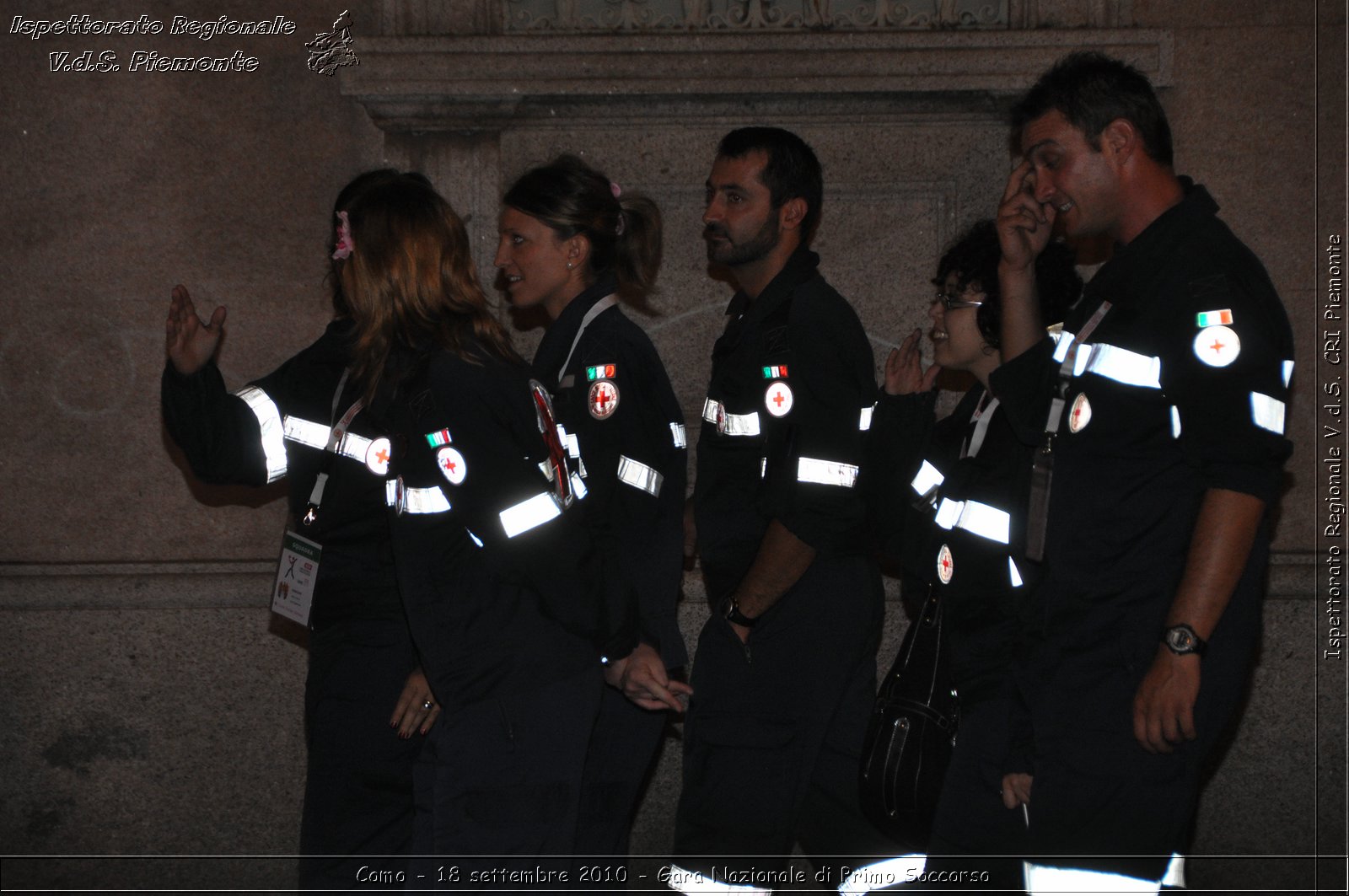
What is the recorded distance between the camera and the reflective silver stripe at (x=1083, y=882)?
2564mm

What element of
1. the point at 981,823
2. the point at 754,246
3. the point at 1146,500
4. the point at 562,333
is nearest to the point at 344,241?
the point at 562,333

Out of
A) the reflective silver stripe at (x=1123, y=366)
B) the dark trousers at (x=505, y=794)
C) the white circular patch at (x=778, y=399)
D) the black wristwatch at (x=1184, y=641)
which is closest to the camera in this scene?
the black wristwatch at (x=1184, y=641)

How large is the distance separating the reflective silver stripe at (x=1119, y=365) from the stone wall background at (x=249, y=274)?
8.24 feet

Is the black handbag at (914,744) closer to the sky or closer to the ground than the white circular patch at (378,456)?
closer to the ground

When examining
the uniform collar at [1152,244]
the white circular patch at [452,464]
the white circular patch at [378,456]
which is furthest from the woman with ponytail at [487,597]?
the uniform collar at [1152,244]

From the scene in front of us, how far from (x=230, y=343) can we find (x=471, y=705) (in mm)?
2923

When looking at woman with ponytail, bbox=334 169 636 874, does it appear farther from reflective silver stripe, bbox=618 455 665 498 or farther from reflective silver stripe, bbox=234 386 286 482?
reflective silver stripe, bbox=618 455 665 498

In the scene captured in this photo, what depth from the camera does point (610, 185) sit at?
4340 mm

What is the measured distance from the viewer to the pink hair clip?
319cm

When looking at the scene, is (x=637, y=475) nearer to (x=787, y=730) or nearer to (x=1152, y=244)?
(x=787, y=730)

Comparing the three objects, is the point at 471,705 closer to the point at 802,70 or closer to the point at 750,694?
the point at 750,694

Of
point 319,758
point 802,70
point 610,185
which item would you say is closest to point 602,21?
point 802,70

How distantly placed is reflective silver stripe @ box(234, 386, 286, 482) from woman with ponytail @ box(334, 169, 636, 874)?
0.62 metres

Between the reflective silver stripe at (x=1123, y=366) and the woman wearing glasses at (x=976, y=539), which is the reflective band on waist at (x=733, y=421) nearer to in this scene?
the woman wearing glasses at (x=976, y=539)
